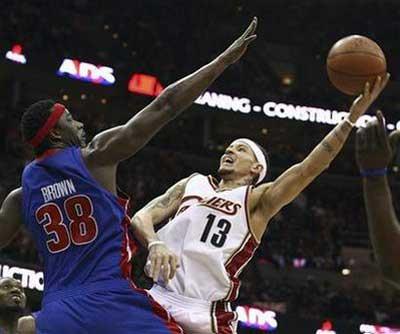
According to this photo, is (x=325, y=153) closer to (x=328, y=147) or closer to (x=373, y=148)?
(x=328, y=147)

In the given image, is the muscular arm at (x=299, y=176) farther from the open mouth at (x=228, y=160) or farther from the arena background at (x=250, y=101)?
the arena background at (x=250, y=101)

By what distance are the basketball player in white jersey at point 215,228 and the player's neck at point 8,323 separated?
4.67 feet

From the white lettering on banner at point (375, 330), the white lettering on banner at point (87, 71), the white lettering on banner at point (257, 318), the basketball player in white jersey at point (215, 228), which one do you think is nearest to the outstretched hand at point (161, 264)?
the basketball player in white jersey at point (215, 228)

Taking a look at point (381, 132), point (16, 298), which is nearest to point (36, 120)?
point (381, 132)

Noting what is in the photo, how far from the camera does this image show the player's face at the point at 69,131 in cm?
447

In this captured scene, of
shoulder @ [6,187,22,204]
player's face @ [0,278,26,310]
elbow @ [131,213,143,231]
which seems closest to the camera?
shoulder @ [6,187,22,204]

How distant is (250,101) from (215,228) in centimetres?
1950

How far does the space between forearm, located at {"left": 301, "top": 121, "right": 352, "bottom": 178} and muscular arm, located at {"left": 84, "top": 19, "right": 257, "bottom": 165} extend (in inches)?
51.8

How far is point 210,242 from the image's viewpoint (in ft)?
17.5

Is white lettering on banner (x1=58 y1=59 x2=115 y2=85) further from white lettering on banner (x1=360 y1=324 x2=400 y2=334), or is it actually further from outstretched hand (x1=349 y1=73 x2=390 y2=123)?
outstretched hand (x1=349 y1=73 x2=390 y2=123)

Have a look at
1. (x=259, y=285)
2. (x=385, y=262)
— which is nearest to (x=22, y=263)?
(x=259, y=285)

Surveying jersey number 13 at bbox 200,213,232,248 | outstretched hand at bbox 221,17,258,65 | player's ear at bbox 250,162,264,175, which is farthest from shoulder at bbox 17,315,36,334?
outstretched hand at bbox 221,17,258,65

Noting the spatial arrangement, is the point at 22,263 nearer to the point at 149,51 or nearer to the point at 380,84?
Result: the point at 149,51

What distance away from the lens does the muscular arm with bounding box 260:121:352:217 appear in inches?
219
